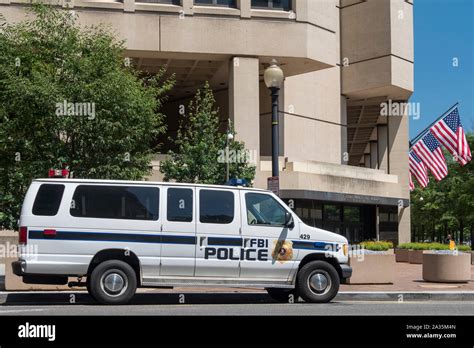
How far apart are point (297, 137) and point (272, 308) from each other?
1030 inches

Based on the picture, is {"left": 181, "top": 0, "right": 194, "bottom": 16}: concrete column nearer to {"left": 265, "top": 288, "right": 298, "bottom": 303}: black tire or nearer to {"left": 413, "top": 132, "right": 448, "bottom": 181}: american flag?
{"left": 413, "top": 132, "right": 448, "bottom": 181}: american flag

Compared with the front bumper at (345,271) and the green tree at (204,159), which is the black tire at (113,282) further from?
the green tree at (204,159)

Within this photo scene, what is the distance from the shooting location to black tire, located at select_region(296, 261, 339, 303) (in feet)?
45.3

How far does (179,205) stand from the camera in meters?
13.5

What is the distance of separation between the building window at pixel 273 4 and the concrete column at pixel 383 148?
1563cm

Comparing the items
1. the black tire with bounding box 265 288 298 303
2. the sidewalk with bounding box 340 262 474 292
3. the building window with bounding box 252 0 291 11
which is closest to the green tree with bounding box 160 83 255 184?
the sidewalk with bounding box 340 262 474 292

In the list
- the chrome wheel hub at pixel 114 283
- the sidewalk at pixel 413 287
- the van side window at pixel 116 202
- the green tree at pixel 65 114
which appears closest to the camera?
the chrome wheel hub at pixel 114 283

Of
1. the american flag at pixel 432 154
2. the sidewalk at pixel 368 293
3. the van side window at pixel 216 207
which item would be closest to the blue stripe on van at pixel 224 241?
the van side window at pixel 216 207

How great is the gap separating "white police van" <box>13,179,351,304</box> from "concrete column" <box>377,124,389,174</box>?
33.3 meters

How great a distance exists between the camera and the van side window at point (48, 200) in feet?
42.8

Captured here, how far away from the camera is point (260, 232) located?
1369 centimetres

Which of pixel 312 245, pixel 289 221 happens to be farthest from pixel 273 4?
pixel 312 245
